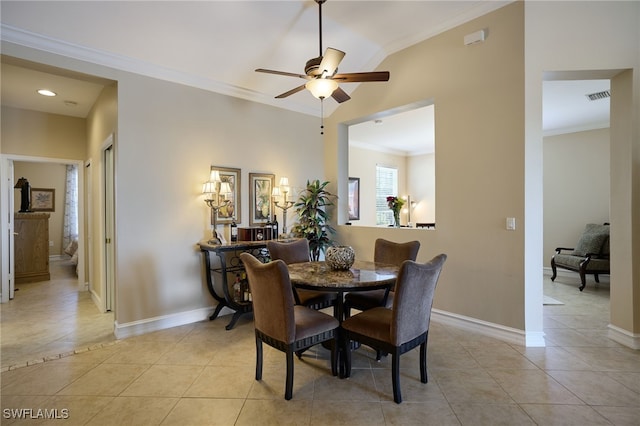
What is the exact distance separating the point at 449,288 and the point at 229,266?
2.75 metres

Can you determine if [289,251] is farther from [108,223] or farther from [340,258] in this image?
[108,223]

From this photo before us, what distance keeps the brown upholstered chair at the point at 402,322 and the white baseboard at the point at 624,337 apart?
222cm

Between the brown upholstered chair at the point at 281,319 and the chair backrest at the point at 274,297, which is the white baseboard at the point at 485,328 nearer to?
the brown upholstered chair at the point at 281,319

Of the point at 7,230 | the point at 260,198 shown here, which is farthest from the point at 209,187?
the point at 7,230

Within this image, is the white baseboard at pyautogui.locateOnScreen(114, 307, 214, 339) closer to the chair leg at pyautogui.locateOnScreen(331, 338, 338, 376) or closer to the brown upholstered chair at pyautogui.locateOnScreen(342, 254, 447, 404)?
the chair leg at pyautogui.locateOnScreen(331, 338, 338, 376)

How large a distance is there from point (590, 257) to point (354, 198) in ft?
14.5

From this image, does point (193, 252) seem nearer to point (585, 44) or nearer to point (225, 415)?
point (225, 415)

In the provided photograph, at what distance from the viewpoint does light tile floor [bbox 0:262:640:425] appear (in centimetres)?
201

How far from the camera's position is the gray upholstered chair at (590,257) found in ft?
16.5

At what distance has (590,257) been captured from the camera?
200 inches

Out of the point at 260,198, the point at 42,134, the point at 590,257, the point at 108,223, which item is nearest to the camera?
the point at 108,223

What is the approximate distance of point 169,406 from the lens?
2.13 metres

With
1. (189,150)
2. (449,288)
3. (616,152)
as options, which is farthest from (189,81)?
(616,152)

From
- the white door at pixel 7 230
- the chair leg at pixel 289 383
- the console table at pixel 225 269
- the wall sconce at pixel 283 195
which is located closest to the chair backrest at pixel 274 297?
the chair leg at pixel 289 383
